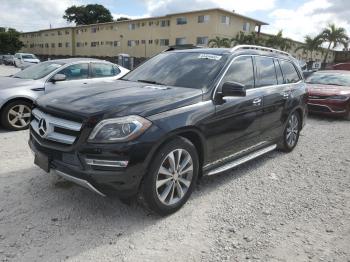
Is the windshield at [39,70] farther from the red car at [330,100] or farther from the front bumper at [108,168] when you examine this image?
the red car at [330,100]

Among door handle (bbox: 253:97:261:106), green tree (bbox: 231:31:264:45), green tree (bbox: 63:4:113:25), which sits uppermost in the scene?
green tree (bbox: 63:4:113:25)

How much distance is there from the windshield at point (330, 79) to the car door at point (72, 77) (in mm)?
7574

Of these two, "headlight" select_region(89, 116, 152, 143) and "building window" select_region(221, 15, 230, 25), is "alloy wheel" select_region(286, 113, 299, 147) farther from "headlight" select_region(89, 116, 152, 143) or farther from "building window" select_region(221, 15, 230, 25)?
"building window" select_region(221, 15, 230, 25)

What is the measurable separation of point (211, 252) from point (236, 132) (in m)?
1.71

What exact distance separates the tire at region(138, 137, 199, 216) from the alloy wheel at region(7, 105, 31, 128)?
15.2ft

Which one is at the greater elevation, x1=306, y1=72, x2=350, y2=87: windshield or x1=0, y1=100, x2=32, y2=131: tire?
x1=306, y1=72, x2=350, y2=87: windshield

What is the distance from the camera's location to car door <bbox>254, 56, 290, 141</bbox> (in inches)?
190

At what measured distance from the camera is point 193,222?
Result: 3.46m

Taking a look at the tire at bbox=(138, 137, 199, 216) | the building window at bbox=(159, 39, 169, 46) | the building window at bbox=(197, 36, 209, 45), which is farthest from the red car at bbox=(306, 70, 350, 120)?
the building window at bbox=(159, 39, 169, 46)

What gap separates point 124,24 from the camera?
49375mm

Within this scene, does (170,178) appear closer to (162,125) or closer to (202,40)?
(162,125)

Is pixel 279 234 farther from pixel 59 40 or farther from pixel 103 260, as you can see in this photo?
pixel 59 40

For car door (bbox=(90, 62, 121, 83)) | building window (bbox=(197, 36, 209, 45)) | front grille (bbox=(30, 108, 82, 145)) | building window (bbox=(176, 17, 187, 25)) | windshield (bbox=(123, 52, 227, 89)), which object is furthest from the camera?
building window (bbox=(176, 17, 187, 25))

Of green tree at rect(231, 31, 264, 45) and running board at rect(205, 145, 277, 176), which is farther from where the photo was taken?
green tree at rect(231, 31, 264, 45)
